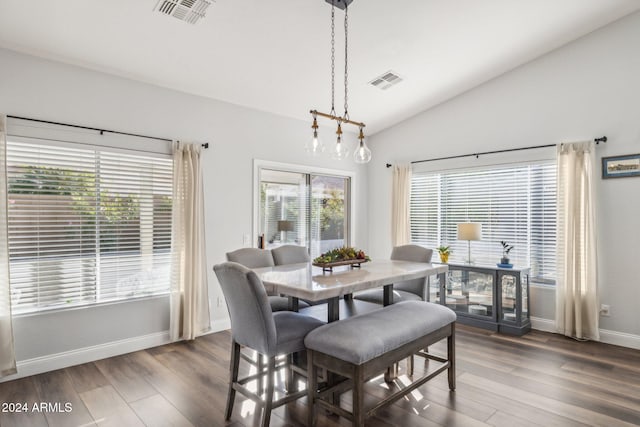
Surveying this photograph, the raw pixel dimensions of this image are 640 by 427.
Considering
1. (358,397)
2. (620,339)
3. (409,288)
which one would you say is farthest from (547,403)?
(620,339)

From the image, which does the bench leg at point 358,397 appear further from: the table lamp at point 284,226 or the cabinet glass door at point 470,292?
the table lamp at point 284,226

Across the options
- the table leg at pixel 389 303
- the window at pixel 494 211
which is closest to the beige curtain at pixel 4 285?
the table leg at pixel 389 303

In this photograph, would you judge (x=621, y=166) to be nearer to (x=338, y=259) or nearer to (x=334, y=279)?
(x=338, y=259)

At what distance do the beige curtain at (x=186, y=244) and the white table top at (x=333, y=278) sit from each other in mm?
A: 1396

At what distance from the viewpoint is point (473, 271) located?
469 cm

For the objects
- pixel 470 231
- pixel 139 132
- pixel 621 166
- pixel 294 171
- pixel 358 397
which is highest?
pixel 139 132

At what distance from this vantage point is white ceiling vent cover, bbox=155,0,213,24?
2.84 meters

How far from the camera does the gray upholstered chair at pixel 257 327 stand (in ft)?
7.36

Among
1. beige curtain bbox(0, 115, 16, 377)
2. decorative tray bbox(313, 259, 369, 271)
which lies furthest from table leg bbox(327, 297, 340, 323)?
beige curtain bbox(0, 115, 16, 377)

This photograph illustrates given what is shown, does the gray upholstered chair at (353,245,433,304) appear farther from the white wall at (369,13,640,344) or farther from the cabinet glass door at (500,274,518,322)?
the white wall at (369,13,640,344)

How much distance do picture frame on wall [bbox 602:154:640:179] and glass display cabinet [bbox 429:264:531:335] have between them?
4.42 feet

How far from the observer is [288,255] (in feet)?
12.3

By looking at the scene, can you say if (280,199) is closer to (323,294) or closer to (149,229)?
(149,229)

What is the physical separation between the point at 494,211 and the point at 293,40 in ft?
10.9
